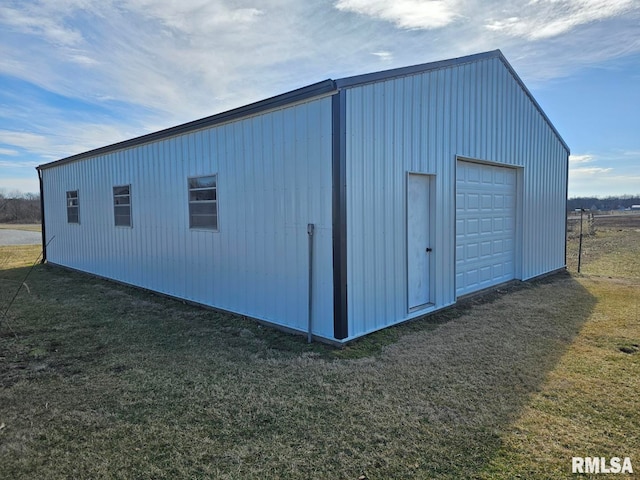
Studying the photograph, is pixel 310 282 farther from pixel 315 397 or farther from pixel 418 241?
pixel 418 241

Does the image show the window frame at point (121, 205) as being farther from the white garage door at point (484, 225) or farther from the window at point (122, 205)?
the white garage door at point (484, 225)

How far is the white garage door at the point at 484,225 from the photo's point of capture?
22.9 feet

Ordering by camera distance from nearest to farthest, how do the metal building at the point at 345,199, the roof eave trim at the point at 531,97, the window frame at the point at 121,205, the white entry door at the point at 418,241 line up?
the metal building at the point at 345,199 < the white entry door at the point at 418,241 < the roof eave trim at the point at 531,97 < the window frame at the point at 121,205

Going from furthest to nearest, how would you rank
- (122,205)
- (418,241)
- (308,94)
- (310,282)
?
1. (122,205)
2. (418,241)
3. (310,282)
4. (308,94)

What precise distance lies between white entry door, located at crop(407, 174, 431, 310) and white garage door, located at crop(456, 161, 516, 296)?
1.05 meters

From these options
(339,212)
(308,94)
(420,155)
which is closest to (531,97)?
(420,155)

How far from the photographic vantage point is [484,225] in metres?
7.58

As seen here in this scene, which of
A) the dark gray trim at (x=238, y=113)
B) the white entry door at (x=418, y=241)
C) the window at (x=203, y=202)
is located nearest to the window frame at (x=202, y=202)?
the window at (x=203, y=202)

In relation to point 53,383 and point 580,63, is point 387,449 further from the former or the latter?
point 580,63

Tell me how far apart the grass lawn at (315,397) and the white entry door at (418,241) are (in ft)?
1.46

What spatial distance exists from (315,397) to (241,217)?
10.9 feet

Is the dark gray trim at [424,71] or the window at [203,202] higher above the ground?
the dark gray trim at [424,71]

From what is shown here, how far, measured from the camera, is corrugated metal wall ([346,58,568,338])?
4.84m

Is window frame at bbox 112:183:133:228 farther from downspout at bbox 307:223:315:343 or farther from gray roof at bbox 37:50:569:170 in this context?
downspout at bbox 307:223:315:343
